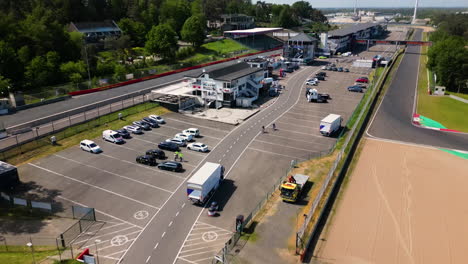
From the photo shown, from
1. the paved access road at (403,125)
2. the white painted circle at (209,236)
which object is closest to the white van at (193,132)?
the white painted circle at (209,236)

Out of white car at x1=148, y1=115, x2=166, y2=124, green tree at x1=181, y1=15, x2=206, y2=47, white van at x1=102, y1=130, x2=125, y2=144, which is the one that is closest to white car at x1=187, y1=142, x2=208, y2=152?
white van at x1=102, y1=130, x2=125, y2=144

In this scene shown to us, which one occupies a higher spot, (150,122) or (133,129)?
(150,122)

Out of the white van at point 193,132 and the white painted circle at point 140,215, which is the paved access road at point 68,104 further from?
the white painted circle at point 140,215

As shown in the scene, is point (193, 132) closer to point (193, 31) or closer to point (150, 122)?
point (150, 122)

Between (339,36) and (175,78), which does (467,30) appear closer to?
(339,36)

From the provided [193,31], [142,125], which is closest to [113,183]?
[142,125]

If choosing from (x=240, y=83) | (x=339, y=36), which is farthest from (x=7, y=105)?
(x=339, y=36)
